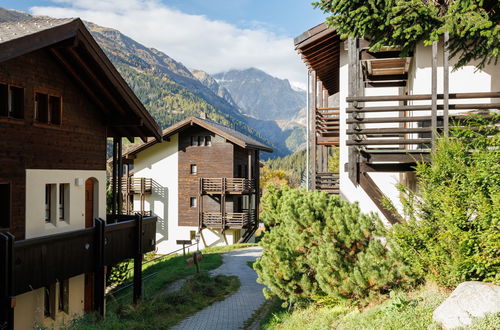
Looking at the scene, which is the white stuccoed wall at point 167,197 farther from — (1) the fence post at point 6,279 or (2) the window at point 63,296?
(1) the fence post at point 6,279

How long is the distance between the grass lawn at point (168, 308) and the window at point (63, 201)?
2882 millimetres

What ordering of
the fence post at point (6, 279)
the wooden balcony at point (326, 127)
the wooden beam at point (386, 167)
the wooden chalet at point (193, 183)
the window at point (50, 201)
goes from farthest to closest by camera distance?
the wooden chalet at point (193, 183)
the wooden balcony at point (326, 127)
the window at point (50, 201)
the wooden beam at point (386, 167)
the fence post at point (6, 279)

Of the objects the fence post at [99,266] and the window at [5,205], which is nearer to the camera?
the window at [5,205]

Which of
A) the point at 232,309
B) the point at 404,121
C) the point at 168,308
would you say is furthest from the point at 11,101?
the point at 404,121

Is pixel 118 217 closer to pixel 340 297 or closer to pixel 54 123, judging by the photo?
pixel 54 123

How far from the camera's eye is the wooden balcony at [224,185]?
33.6 metres

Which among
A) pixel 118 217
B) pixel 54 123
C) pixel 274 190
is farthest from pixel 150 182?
pixel 274 190

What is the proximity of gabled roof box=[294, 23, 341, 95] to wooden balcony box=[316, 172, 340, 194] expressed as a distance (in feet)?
13.2

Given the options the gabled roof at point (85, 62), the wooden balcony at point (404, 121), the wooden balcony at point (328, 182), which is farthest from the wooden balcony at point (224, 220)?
the wooden balcony at point (404, 121)

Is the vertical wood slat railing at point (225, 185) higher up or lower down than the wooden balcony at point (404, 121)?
lower down

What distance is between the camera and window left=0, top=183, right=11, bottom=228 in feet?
35.1

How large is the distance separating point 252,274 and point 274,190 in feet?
35.3

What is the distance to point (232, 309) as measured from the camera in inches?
583

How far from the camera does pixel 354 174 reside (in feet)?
34.3
